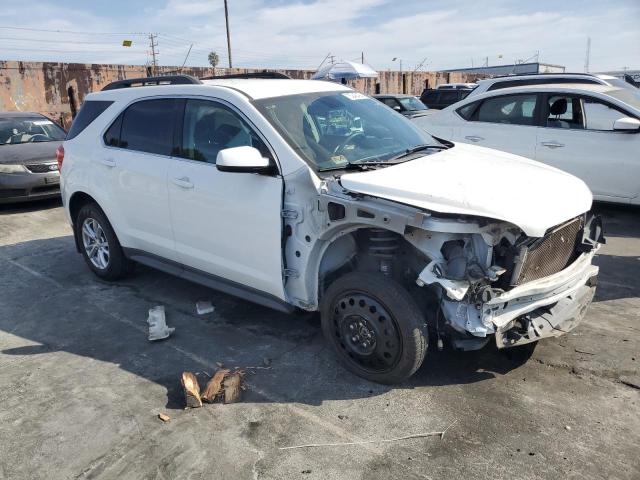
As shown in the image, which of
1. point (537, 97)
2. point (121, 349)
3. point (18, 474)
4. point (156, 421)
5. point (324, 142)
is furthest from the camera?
point (537, 97)

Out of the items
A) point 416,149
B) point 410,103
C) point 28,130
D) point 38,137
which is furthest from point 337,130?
point 410,103

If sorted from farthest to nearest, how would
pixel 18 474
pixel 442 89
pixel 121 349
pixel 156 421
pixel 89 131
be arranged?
pixel 442 89 < pixel 89 131 < pixel 121 349 < pixel 156 421 < pixel 18 474

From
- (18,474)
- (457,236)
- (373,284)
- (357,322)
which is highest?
(457,236)

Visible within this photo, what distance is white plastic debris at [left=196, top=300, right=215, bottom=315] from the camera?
457cm

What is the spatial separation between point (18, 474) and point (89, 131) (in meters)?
3.39

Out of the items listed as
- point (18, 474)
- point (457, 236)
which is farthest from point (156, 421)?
point (457, 236)

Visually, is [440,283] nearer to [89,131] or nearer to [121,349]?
[121,349]

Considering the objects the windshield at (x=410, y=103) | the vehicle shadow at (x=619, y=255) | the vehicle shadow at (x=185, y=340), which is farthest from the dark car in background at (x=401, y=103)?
the vehicle shadow at (x=185, y=340)

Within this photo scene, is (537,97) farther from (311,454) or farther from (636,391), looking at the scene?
(311,454)

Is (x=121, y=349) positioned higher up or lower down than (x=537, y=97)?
lower down

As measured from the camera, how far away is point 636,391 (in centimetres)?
324

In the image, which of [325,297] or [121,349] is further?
[121,349]

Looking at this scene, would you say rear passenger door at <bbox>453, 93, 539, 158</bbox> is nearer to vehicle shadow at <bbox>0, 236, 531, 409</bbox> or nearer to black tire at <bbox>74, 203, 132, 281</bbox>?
vehicle shadow at <bbox>0, 236, 531, 409</bbox>

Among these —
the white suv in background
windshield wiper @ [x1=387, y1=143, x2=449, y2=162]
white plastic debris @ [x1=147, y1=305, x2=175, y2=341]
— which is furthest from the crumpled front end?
the white suv in background
